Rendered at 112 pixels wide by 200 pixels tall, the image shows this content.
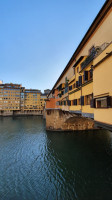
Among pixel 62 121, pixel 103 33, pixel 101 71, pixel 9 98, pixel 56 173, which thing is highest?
pixel 103 33

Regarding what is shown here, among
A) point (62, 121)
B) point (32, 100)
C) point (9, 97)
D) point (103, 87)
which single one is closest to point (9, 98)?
point (9, 97)

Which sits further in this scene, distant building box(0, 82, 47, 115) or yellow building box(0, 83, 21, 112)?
distant building box(0, 82, 47, 115)

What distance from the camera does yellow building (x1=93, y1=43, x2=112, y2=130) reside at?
738cm

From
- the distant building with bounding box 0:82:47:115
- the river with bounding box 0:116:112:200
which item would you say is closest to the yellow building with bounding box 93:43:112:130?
the river with bounding box 0:116:112:200

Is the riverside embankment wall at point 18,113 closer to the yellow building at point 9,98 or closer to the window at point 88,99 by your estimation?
the yellow building at point 9,98

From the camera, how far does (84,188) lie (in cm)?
977

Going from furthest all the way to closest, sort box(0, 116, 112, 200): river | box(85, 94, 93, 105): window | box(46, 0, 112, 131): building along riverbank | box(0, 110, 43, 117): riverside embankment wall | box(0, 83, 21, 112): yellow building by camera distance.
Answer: box(0, 83, 21, 112): yellow building, box(0, 110, 43, 117): riverside embankment wall, box(85, 94, 93, 105): window, box(0, 116, 112, 200): river, box(46, 0, 112, 131): building along riverbank

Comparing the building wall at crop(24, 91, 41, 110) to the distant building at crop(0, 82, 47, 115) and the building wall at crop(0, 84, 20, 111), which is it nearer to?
the distant building at crop(0, 82, 47, 115)

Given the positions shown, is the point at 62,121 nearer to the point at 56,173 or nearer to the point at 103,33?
the point at 56,173

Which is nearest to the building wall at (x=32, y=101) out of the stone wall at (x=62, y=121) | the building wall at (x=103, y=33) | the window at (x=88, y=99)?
the stone wall at (x=62, y=121)

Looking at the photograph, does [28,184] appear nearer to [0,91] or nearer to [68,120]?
[68,120]

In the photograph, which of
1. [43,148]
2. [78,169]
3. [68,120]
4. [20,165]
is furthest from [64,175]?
[68,120]

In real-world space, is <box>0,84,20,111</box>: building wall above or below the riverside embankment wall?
above

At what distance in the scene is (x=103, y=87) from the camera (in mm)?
8148
